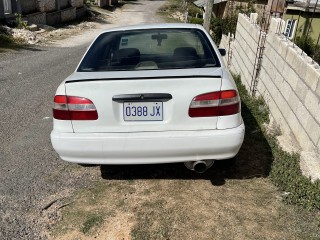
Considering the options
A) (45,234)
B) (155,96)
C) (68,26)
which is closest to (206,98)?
(155,96)

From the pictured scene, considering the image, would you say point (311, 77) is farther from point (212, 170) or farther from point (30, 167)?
point (30, 167)

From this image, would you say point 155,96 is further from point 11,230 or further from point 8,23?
point 8,23

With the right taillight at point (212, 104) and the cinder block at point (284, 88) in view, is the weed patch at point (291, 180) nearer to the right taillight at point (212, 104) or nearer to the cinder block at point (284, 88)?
the cinder block at point (284, 88)

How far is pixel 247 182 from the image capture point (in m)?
3.71

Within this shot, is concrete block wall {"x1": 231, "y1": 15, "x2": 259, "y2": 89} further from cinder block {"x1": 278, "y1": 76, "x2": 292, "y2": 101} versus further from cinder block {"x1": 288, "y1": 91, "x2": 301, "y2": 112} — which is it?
cinder block {"x1": 288, "y1": 91, "x2": 301, "y2": 112}

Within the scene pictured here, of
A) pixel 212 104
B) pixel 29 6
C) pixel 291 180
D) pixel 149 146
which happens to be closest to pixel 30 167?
pixel 149 146

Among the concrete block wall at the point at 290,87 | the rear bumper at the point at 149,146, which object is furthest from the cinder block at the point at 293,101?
the rear bumper at the point at 149,146

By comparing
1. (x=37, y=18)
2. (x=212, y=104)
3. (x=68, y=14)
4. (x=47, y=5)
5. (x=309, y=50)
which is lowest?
(x=68, y=14)

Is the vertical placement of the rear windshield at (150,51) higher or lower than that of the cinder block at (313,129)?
higher

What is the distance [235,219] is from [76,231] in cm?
144

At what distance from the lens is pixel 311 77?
12.5 ft

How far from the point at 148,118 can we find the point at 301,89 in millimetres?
2178

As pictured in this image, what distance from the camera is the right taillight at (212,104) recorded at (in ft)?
9.87

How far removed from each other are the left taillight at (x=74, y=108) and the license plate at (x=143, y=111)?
0.98ft
